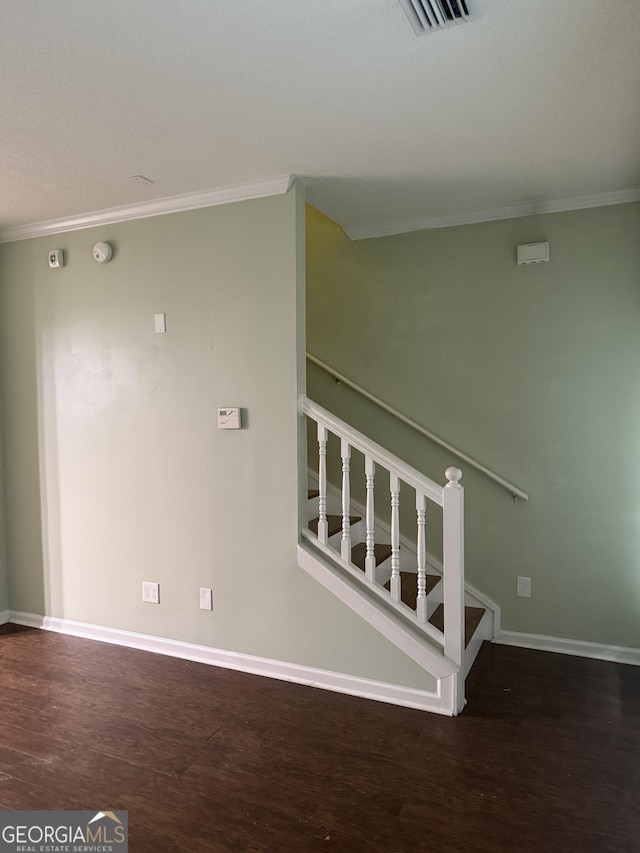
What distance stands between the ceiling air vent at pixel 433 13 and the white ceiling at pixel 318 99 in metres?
0.03

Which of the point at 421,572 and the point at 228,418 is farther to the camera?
the point at 228,418

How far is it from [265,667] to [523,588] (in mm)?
1555

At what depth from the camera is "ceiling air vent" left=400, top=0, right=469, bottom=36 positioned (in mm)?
1595

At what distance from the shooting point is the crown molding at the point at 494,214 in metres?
3.08

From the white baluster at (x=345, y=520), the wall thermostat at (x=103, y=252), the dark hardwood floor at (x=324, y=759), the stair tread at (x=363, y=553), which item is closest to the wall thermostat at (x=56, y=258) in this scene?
the wall thermostat at (x=103, y=252)

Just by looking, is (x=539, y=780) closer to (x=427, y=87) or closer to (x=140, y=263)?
(x=427, y=87)

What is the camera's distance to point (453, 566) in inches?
101

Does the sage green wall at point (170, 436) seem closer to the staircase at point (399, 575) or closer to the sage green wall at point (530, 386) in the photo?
the staircase at point (399, 575)

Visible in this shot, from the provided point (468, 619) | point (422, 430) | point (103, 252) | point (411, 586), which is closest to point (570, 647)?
point (468, 619)

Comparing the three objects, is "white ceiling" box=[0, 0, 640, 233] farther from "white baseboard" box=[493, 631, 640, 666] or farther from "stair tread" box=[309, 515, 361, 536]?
"white baseboard" box=[493, 631, 640, 666]

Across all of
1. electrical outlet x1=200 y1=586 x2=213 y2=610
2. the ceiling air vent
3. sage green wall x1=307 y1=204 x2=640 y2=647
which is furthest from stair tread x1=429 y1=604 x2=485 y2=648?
the ceiling air vent

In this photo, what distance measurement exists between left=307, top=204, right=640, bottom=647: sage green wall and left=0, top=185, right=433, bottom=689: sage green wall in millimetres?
971

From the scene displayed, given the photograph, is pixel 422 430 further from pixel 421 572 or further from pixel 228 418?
pixel 228 418

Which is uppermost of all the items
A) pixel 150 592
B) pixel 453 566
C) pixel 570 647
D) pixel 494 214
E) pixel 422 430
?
pixel 494 214
